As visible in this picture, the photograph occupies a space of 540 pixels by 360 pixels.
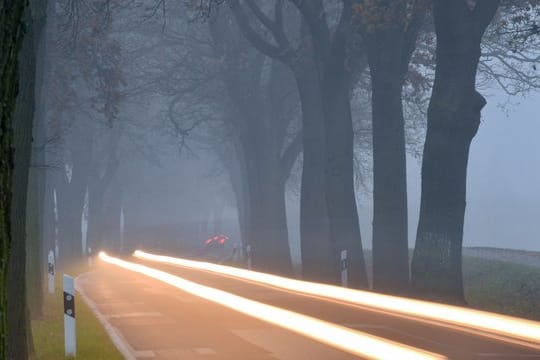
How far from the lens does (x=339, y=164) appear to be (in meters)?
29.7

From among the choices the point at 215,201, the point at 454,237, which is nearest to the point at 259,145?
the point at 454,237

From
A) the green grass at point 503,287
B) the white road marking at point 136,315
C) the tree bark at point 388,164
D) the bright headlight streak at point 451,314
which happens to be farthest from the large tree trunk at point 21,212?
the tree bark at point 388,164

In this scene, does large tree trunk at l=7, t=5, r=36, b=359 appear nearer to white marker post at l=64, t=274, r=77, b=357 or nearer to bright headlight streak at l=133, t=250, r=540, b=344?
white marker post at l=64, t=274, r=77, b=357

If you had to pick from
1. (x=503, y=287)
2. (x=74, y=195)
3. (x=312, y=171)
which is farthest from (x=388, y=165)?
(x=74, y=195)

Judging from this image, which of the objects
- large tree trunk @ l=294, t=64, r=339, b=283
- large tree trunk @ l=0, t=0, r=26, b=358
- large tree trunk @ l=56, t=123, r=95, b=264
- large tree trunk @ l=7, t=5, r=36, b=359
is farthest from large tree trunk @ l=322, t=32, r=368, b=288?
large tree trunk @ l=56, t=123, r=95, b=264

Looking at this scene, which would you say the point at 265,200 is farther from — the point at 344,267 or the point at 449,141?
the point at 449,141

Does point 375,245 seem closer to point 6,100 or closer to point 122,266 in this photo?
point 6,100

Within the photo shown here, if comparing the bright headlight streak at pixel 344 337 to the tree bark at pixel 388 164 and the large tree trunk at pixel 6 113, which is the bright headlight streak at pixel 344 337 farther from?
the tree bark at pixel 388 164

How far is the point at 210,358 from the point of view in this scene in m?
14.9

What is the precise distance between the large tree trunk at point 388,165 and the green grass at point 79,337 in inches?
279

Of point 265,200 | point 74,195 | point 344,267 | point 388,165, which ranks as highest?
point 74,195

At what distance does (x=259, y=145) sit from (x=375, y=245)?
618 inches

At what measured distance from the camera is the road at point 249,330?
14781 millimetres

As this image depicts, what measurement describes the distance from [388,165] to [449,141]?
4665 mm
